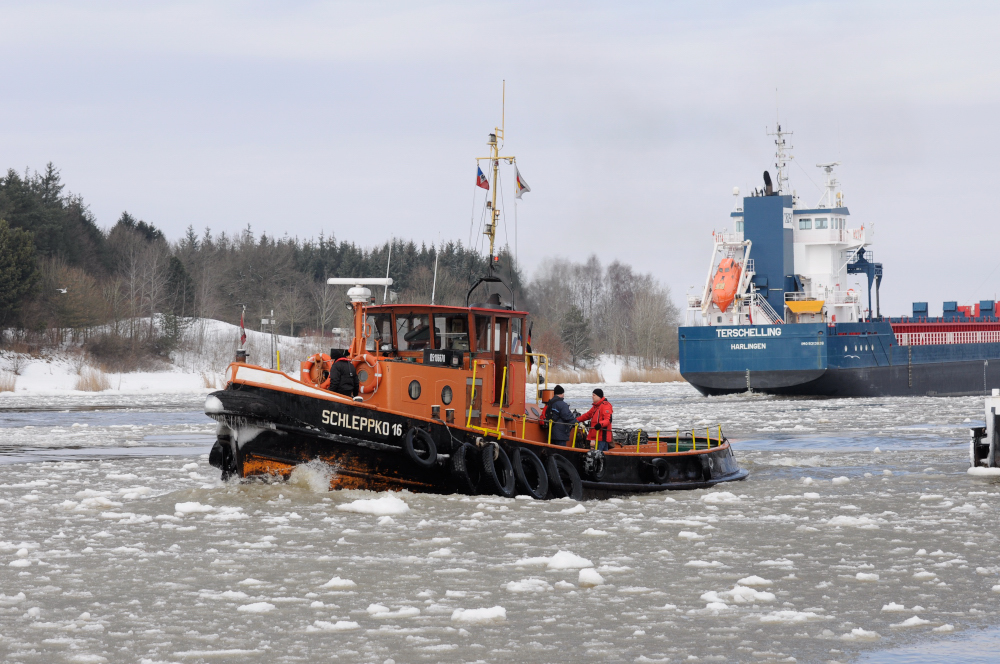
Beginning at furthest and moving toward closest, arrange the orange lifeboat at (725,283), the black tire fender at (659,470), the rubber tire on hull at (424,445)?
the orange lifeboat at (725,283), the black tire fender at (659,470), the rubber tire on hull at (424,445)

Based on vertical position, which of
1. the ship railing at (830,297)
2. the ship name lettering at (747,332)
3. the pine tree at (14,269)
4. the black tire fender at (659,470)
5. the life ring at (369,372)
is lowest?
the black tire fender at (659,470)

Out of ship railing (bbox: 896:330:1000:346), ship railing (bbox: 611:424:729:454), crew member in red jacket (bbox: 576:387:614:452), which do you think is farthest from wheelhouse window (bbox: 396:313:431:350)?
ship railing (bbox: 896:330:1000:346)

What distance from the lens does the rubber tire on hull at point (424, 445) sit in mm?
12719

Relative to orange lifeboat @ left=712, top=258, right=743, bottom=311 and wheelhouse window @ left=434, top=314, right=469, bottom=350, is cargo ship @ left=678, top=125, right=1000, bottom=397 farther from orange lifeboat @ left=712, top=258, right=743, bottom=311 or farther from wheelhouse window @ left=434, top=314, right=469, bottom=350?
wheelhouse window @ left=434, top=314, right=469, bottom=350

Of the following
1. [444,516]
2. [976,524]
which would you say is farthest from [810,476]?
[444,516]

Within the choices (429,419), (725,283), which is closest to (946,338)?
(725,283)

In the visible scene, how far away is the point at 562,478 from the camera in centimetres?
1416

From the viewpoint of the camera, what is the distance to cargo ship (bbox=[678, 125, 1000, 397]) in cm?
4212

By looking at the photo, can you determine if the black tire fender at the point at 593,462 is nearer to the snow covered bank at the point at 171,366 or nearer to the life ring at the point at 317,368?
the life ring at the point at 317,368

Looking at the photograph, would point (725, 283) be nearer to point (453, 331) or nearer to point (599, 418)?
point (599, 418)

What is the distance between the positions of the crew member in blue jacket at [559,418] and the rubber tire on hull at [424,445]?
7.61 ft

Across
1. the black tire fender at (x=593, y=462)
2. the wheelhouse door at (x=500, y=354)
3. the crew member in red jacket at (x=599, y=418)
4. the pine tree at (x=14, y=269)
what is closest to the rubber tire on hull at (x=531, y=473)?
the black tire fender at (x=593, y=462)

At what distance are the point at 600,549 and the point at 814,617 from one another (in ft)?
9.50

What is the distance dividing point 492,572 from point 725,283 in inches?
1443
